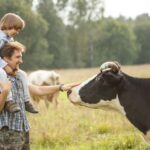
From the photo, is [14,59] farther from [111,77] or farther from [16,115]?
[111,77]

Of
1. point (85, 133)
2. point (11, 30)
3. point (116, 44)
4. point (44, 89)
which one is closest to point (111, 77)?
point (44, 89)

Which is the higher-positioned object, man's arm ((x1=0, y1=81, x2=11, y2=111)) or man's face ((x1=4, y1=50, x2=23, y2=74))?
man's face ((x1=4, y1=50, x2=23, y2=74))

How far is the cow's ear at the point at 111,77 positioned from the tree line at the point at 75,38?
2261 inches

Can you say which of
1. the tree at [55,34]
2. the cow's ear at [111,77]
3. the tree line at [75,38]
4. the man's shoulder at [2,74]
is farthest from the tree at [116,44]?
the man's shoulder at [2,74]

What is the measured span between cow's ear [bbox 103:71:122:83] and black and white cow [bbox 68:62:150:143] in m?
0.03

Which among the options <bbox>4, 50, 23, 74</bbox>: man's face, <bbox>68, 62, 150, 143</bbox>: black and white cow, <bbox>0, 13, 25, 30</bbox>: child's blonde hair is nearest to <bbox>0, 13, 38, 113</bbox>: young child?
<bbox>0, 13, 25, 30</bbox>: child's blonde hair

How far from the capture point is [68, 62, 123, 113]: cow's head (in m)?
6.96

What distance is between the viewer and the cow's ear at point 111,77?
22.5 feet

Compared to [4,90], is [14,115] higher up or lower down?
lower down

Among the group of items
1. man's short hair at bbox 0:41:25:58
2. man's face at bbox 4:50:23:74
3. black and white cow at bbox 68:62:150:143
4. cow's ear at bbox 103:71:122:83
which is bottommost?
black and white cow at bbox 68:62:150:143

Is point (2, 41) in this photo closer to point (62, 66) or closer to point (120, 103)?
point (120, 103)

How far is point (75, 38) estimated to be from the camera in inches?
3295

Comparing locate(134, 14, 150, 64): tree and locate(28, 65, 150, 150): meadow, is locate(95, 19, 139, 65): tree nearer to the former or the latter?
locate(134, 14, 150, 64): tree

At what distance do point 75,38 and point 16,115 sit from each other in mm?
77936
